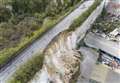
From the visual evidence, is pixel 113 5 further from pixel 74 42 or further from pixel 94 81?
pixel 94 81

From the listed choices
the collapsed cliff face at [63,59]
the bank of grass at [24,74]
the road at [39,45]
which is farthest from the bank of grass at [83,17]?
the bank of grass at [24,74]

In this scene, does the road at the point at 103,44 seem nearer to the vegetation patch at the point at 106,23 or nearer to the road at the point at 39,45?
the vegetation patch at the point at 106,23

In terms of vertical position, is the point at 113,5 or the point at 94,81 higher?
the point at 113,5

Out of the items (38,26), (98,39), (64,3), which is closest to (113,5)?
(64,3)

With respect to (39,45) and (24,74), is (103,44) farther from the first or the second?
(24,74)

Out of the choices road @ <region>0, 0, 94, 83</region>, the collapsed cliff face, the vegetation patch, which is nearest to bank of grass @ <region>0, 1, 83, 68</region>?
road @ <region>0, 0, 94, 83</region>

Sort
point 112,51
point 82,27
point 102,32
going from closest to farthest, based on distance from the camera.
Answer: point 112,51
point 82,27
point 102,32
